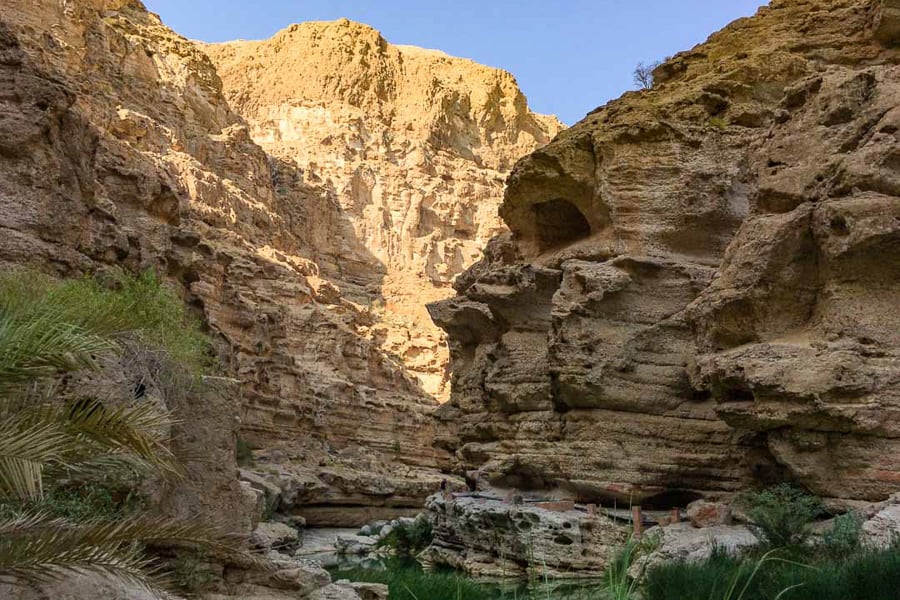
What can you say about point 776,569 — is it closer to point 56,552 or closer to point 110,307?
point 56,552

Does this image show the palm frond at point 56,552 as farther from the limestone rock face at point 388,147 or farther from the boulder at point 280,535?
the limestone rock face at point 388,147

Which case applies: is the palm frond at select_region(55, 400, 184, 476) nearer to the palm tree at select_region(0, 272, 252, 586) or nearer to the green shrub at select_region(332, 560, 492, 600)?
the palm tree at select_region(0, 272, 252, 586)

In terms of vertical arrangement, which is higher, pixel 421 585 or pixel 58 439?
pixel 58 439

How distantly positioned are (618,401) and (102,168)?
1506 cm

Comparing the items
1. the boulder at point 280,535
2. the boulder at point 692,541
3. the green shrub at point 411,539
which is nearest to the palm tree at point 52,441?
the boulder at point 692,541

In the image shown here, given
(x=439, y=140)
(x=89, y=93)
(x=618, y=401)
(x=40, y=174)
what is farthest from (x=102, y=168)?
(x=439, y=140)

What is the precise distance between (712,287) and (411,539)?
1018 centimetres

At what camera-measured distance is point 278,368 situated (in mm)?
34906

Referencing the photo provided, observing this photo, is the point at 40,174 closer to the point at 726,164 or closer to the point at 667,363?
the point at 667,363

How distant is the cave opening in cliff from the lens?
1900 cm

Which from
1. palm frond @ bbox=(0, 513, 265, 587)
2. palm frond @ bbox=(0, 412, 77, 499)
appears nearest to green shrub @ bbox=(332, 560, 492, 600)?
palm frond @ bbox=(0, 513, 265, 587)

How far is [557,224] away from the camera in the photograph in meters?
19.6

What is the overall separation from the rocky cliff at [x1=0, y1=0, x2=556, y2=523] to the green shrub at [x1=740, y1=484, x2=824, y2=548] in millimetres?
6508

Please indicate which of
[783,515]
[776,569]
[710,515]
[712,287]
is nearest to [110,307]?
[776,569]
